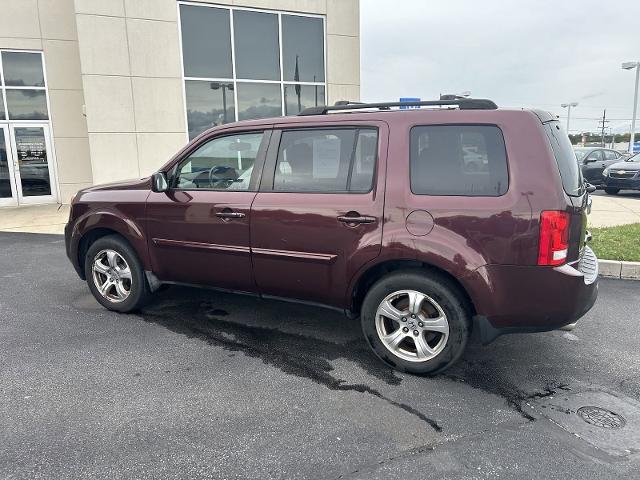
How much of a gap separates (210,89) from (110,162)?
317 cm

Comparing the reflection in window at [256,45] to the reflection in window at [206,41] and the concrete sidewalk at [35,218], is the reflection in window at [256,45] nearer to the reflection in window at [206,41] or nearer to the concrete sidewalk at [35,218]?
the reflection in window at [206,41]

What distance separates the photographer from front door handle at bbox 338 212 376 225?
3343mm

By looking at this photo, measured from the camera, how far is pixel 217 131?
4164 mm

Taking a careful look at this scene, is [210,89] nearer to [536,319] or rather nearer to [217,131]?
[217,131]

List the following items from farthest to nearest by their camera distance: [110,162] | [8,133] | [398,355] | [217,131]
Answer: [8,133] → [110,162] → [217,131] → [398,355]

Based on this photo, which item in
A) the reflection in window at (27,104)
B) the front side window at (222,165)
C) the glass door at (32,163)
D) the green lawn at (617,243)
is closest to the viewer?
the front side window at (222,165)

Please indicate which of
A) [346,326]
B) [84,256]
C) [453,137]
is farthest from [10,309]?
[453,137]

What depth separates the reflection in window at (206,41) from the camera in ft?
39.7

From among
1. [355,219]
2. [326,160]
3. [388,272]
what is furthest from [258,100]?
[388,272]

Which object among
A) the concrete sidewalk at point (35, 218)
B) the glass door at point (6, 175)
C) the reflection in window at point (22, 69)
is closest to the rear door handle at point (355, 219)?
the concrete sidewalk at point (35, 218)

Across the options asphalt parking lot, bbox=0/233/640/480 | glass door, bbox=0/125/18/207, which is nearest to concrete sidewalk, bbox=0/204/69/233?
glass door, bbox=0/125/18/207

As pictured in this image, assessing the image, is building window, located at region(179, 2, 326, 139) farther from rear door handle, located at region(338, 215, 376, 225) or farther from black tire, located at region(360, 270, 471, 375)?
black tire, located at region(360, 270, 471, 375)

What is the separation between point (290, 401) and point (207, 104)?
1092 cm

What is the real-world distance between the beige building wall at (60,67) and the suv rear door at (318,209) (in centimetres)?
1162
